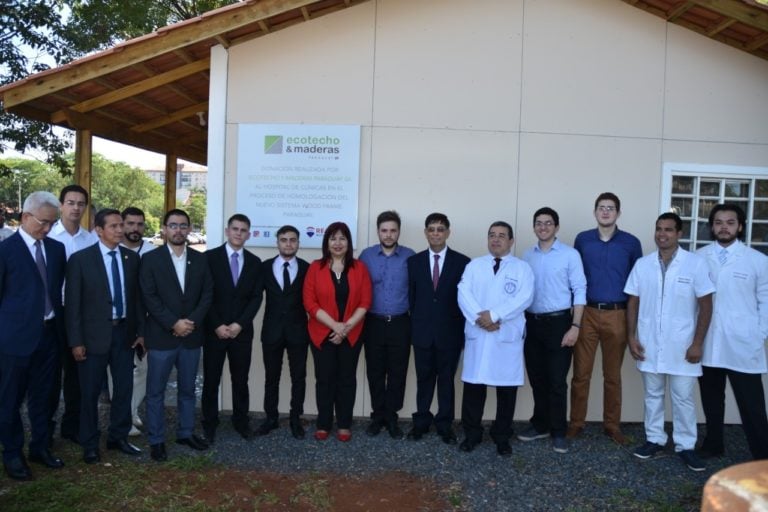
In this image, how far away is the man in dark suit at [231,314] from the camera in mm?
5035

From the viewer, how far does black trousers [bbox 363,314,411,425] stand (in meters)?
5.26

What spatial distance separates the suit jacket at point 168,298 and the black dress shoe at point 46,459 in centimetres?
106

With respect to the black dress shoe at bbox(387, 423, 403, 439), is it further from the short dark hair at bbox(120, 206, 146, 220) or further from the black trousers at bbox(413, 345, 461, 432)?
the short dark hair at bbox(120, 206, 146, 220)

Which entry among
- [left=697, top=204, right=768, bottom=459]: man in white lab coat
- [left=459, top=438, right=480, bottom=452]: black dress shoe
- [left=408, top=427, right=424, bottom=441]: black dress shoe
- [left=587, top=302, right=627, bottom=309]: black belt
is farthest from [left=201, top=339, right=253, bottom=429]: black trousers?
[left=697, top=204, right=768, bottom=459]: man in white lab coat

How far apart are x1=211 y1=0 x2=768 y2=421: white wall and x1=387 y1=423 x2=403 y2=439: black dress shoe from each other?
5.62 feet

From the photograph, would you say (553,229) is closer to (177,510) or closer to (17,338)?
(177,510)

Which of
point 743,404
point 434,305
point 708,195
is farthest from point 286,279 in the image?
point 708,195

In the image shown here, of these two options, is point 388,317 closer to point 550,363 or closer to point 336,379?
point 336,379

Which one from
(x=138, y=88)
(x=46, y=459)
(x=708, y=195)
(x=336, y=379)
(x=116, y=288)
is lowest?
(x=46, y=459)

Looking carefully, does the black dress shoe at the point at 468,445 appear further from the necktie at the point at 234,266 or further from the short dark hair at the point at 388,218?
the necktie at the point at 234,266

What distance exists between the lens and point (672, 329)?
15.7ft

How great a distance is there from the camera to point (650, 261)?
4941mm

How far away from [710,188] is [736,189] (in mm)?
269

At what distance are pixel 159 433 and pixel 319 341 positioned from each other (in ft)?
4.82
